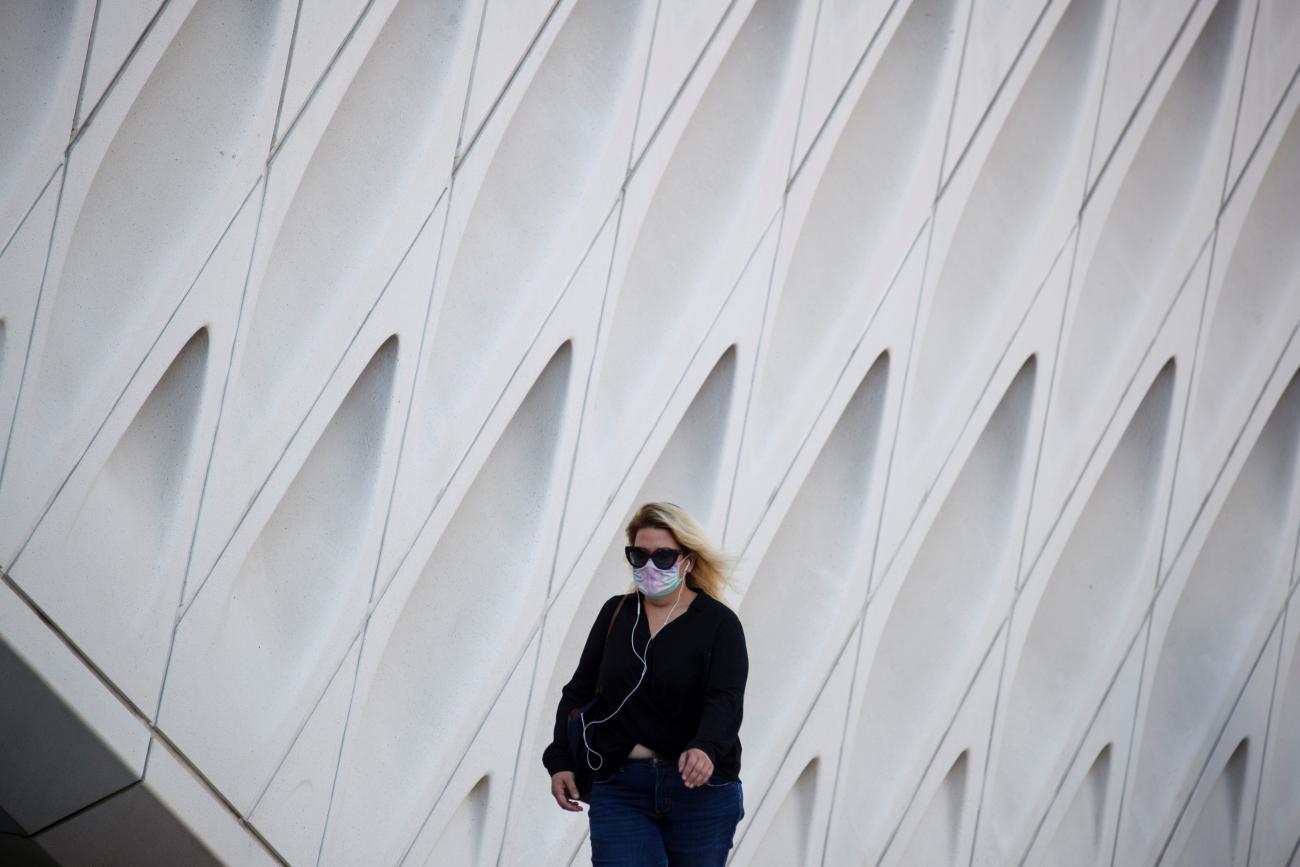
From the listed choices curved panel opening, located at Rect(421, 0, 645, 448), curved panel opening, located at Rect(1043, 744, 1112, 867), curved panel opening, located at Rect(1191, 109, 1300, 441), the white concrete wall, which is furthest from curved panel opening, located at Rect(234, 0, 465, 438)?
curved panel opening, located at Rect(1043, 744, 1112, 867)

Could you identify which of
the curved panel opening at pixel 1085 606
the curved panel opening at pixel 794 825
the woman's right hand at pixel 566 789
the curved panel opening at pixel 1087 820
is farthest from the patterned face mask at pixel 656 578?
the curved panel opening at pixel 1087 820

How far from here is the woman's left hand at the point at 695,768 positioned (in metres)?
4.47

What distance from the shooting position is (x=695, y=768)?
4473mm

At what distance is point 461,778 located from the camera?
6.72m

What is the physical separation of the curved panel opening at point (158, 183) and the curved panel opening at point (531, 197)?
45.8 inches

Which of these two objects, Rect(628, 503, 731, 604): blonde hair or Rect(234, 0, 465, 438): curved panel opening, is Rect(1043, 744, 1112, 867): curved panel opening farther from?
Rect(234, 0, 465, 438): curved panel opening

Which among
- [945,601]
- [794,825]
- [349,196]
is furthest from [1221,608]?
[349,196]

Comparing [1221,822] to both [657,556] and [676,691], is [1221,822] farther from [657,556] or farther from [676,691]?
[657,556]

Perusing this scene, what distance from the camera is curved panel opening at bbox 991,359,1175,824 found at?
8.06 m

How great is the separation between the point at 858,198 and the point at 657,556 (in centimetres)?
336

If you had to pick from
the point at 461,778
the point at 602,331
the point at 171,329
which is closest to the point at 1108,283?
the point at 602,331

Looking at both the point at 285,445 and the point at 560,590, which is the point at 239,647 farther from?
the point at 560,590

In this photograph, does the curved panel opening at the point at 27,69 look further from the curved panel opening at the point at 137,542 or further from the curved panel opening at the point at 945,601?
the curved panel opening at the point at 945,601

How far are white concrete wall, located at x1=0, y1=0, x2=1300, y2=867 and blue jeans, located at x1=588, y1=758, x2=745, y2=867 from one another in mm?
2133
